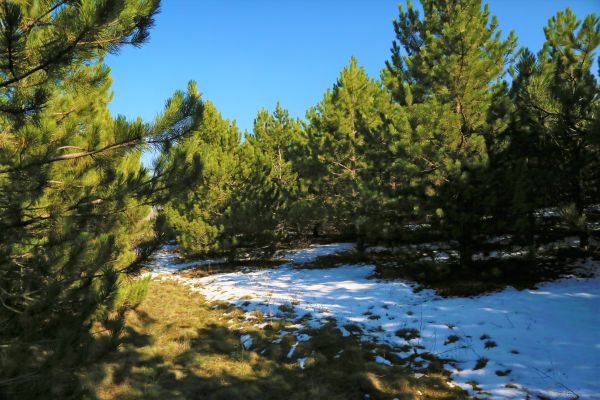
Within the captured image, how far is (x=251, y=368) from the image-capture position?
16.6 ft

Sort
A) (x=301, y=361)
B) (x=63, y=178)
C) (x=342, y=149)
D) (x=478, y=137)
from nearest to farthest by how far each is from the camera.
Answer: (x=63, y=178) < (x=301, y=361) < (x=478, y=137) < (x=342, y=149)

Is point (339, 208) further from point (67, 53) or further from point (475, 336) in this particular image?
point (67, 53)

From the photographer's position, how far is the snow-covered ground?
13.4 feet

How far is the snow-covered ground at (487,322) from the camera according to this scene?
409 centimetres

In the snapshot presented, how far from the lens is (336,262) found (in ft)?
42.2

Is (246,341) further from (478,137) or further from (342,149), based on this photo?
(342,149)

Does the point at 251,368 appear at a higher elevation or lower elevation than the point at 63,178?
lower

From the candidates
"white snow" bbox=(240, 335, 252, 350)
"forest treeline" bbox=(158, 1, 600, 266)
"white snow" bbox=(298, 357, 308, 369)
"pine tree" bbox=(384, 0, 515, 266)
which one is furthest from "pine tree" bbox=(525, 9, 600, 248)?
"white snow" bbox=(240, 335, 252, 350)

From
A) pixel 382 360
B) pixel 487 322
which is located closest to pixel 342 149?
pixel 487 322

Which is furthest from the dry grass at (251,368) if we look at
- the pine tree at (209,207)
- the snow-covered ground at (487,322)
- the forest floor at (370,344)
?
the pine tree at (209,207)

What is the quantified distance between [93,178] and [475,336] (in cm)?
628

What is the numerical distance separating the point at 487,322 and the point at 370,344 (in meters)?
2.19

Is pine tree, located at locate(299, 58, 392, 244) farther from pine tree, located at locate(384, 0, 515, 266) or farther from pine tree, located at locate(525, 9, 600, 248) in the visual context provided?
pine tree, located at locate(525, 9, 600, 248)

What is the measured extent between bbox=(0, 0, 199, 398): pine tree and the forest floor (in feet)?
3.11
